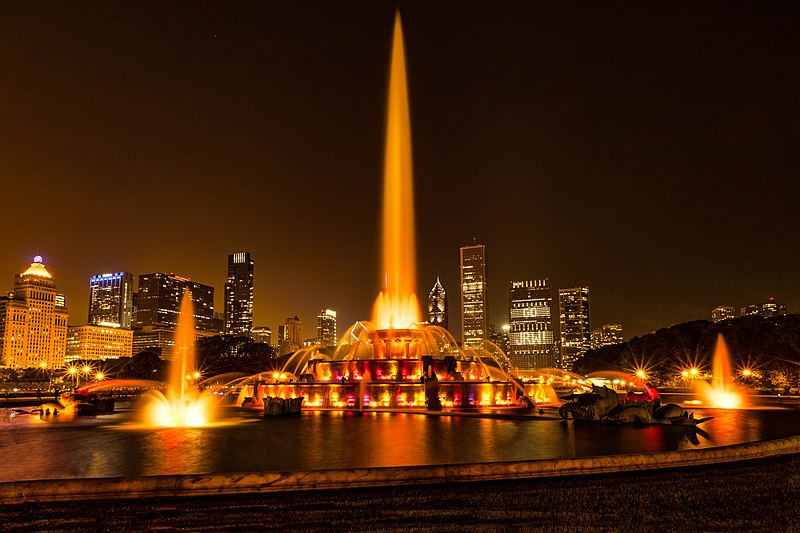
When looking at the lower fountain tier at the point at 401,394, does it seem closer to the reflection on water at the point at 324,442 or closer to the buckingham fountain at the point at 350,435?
the buckingham fountain at the point at 350,435

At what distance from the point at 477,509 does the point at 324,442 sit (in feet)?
33.5

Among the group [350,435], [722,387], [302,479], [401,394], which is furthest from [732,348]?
[302,479]

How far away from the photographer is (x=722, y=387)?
5166 centimetres

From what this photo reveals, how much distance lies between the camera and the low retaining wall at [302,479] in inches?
399

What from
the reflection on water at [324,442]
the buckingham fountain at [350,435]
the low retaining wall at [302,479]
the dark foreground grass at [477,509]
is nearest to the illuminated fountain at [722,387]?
the buckingham fountain at [350,435]

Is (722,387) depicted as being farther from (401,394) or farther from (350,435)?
(350,435)

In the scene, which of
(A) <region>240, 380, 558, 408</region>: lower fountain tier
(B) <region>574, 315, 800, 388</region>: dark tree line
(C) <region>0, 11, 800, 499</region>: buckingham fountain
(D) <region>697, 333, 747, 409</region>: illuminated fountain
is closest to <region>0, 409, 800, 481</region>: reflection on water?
(C) <region>0, 11, 800, 499</region>: buckingham fountain

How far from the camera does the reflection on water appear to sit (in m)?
14.3

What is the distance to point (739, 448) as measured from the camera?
44.3 ft

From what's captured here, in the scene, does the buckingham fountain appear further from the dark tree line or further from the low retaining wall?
the dark tree line

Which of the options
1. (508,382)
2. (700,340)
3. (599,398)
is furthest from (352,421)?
(700,340)

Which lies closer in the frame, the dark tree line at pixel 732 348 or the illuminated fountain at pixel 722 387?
the illuminated fountain at pixel 722 387

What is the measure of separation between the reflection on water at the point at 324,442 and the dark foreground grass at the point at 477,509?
3.64 m

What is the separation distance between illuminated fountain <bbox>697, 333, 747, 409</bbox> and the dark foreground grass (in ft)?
94.5
